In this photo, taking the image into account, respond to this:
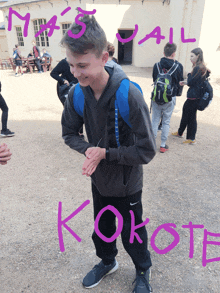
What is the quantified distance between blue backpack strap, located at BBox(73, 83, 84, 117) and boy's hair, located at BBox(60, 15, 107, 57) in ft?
1.03

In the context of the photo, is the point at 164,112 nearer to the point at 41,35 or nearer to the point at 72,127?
the point at 72,127

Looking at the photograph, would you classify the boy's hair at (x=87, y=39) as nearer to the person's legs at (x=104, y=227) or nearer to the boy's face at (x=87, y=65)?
the boy's face at (x=87, y=65)

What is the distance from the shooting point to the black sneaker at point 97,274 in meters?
2.03

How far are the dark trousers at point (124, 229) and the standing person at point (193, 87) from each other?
3.17 m

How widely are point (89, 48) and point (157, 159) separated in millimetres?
3269

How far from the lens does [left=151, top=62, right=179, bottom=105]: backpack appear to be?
Result: 3.99m

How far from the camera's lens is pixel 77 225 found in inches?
106

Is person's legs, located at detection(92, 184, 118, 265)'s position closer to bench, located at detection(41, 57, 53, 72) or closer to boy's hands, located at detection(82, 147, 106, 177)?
boy's hands, located at detection(82, 147, 106, 177)

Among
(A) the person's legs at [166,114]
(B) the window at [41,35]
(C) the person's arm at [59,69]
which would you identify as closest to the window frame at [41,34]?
(B) the window at [41,35]

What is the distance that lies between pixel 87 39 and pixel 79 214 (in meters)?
2.19

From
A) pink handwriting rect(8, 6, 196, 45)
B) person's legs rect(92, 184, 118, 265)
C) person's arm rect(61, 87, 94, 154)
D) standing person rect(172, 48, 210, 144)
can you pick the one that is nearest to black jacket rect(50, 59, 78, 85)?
pink handwriting rect(8, 6, 196, 45)

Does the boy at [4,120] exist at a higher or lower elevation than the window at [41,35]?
lower

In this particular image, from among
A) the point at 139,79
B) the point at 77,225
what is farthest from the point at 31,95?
the point at 77,225
